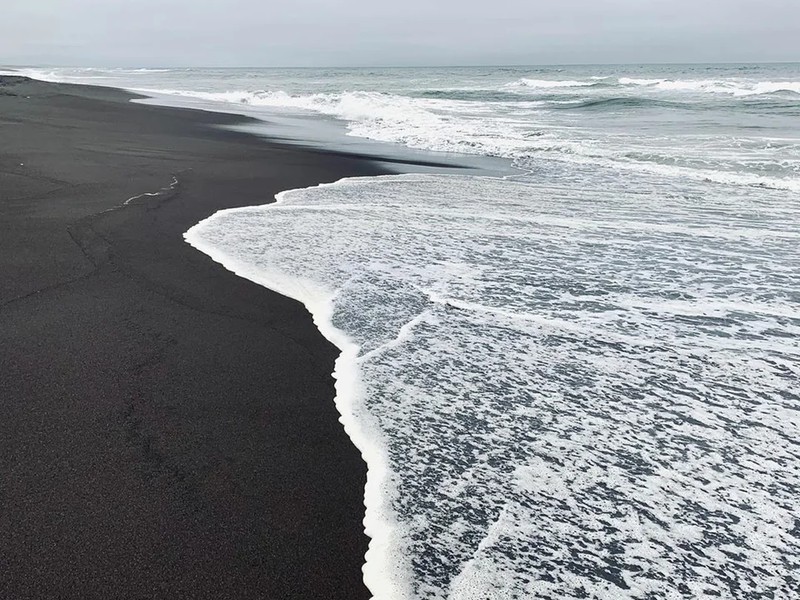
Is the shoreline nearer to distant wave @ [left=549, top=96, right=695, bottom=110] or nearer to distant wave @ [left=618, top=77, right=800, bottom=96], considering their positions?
distant wave @ [left=549, top=96, right=695, bottom=110]

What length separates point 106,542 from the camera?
2094 mm

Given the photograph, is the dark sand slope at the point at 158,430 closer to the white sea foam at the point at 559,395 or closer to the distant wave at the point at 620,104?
the white sea foam at the point at 559,395

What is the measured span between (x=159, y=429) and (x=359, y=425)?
3.04ft

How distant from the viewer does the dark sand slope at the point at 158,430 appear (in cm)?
203

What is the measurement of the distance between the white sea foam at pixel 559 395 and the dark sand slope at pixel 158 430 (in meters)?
0.23

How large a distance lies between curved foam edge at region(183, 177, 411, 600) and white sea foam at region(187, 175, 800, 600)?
1cm

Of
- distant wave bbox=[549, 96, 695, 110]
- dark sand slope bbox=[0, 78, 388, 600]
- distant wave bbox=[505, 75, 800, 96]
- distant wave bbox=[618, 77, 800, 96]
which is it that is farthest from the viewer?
distant wave bbox=[505, 75, 800, 96]

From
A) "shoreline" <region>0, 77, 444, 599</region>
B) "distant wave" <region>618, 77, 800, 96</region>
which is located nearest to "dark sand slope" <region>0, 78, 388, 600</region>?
"shoreline" <region>0, 77, 444, 599</region>

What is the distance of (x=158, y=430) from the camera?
109 inches

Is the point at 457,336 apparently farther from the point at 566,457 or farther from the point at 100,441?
the point at 100,441

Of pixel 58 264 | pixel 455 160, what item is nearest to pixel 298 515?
pixel 58 264

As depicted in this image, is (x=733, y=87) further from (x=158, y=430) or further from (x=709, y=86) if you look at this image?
(x=158, y=430)

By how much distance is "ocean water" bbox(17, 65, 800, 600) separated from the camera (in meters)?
2.14

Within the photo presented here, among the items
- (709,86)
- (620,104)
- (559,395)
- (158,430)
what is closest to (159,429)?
(158,430)
